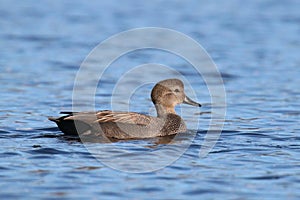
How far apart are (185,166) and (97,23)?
15.2 m

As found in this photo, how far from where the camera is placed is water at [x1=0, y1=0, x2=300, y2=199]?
8711mm

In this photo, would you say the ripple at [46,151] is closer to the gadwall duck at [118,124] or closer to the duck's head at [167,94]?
the gadwall duck at [118,124]

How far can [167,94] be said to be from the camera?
39.9ft

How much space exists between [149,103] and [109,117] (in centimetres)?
326

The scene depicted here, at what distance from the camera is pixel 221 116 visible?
44.2 ft

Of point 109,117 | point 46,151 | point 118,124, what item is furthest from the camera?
point 109,117

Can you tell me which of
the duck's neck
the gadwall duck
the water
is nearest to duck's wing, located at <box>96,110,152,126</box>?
the gadwall duck

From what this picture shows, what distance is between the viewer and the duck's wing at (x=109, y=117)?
11.2 metres

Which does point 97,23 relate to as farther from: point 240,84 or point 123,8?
point 240,84

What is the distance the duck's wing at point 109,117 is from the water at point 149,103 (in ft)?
1.29

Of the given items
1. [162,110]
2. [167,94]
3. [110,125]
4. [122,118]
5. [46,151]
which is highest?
[167,94]

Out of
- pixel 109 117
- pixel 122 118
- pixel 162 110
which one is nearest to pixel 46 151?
pixel 109 117

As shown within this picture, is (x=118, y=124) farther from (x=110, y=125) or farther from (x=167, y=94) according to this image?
(x=167, y=94)

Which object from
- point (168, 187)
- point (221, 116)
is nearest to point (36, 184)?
point (168, 187)
